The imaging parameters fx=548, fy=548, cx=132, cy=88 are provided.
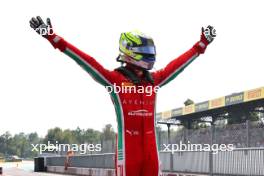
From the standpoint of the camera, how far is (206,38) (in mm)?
6230

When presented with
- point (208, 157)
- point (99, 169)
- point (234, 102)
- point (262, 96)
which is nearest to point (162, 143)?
point (208, 157)

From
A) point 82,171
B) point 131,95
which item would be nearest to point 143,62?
point 131,95

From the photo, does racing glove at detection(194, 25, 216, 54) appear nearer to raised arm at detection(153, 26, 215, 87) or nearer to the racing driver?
raised arm at detection(153, 26, 215, 87)

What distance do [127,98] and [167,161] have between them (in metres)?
15.1

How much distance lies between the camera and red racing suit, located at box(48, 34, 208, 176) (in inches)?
217

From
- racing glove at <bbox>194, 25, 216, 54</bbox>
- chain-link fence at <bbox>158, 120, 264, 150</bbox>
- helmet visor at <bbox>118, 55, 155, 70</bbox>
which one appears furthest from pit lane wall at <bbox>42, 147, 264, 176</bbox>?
helmet visor at <bbox>118, 55, 155, 70</bbox>

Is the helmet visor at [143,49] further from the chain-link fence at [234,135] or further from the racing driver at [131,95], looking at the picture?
the chain-link fence at [234,135]

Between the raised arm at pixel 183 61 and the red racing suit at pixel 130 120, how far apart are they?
18 cm

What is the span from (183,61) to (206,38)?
0.43m

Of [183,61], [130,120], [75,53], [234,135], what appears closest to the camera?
[75,53]

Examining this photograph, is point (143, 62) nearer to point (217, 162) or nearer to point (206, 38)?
point (206, 38)

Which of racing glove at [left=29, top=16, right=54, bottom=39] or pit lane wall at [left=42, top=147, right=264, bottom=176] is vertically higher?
racing glove at [left=29, top=16, right=54, bottom=39]

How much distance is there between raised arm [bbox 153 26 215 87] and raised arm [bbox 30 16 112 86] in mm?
602

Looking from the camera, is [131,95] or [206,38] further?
[206,38]
